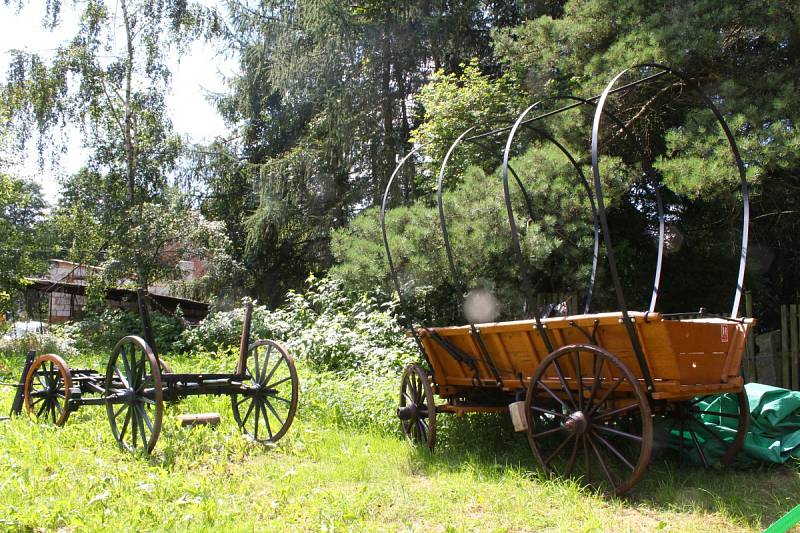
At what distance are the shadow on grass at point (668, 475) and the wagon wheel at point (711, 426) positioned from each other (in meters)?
0.12

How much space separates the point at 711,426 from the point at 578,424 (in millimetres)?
1330

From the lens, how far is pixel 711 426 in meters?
5.21

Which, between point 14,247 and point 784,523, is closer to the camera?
point 784,523

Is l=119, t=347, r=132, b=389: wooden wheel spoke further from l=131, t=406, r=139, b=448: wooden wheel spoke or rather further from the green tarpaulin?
the green tarpaulin

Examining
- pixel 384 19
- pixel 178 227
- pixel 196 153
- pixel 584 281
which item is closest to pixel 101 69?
pixel 196 153

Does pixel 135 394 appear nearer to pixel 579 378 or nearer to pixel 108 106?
pixel 579 378

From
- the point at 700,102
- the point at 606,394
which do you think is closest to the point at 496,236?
the point at 700,102

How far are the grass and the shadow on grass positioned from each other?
13mm

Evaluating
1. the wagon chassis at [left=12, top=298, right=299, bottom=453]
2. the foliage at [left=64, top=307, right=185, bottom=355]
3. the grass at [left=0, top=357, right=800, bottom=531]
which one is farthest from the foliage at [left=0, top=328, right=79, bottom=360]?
the grass at [left=0, top=357, right=800, bottom=531]

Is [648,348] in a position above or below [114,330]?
above

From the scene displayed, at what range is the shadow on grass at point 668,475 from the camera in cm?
422

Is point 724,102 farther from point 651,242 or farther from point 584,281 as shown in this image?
point 651,242

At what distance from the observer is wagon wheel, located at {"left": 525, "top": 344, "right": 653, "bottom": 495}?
14.2 ft

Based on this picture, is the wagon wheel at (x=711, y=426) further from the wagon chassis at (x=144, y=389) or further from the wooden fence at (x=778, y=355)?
the wagon chassis at (x=144, y=389)
